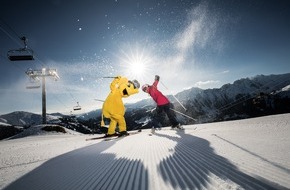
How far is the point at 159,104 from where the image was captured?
34.8 feet

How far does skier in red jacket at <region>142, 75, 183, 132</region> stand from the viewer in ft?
34.0

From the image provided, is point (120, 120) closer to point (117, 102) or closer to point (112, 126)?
point (112, 126)

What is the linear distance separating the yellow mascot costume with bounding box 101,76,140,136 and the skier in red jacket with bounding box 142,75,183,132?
1.35 meters

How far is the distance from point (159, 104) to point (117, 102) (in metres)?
2.35

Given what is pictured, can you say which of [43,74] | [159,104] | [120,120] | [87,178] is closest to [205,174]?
[87,178]

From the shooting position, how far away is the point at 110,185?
100 inches

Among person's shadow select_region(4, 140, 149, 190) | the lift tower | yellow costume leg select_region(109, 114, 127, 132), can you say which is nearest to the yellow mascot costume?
yellow costume leg select_region(109, 114, 127, 132)

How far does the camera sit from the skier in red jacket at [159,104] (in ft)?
34.0

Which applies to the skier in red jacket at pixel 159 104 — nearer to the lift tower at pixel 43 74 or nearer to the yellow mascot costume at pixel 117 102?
the yellow mascot costume at pixel 117 102

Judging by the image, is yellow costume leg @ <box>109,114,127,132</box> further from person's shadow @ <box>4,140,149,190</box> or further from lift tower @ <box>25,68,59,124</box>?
lift tower @ <box>25,68,59,124</box>

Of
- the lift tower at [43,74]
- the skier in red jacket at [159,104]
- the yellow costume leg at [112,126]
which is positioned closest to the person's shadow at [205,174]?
the yellow costume leg at [112,126]

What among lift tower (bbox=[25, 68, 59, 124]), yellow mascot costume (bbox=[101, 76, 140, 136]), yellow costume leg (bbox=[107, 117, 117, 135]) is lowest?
yellow costume leg (bbox=[107, 117, 117, 135])

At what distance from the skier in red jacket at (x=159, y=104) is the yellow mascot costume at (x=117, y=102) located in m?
1.35

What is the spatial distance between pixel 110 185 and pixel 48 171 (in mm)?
1578
